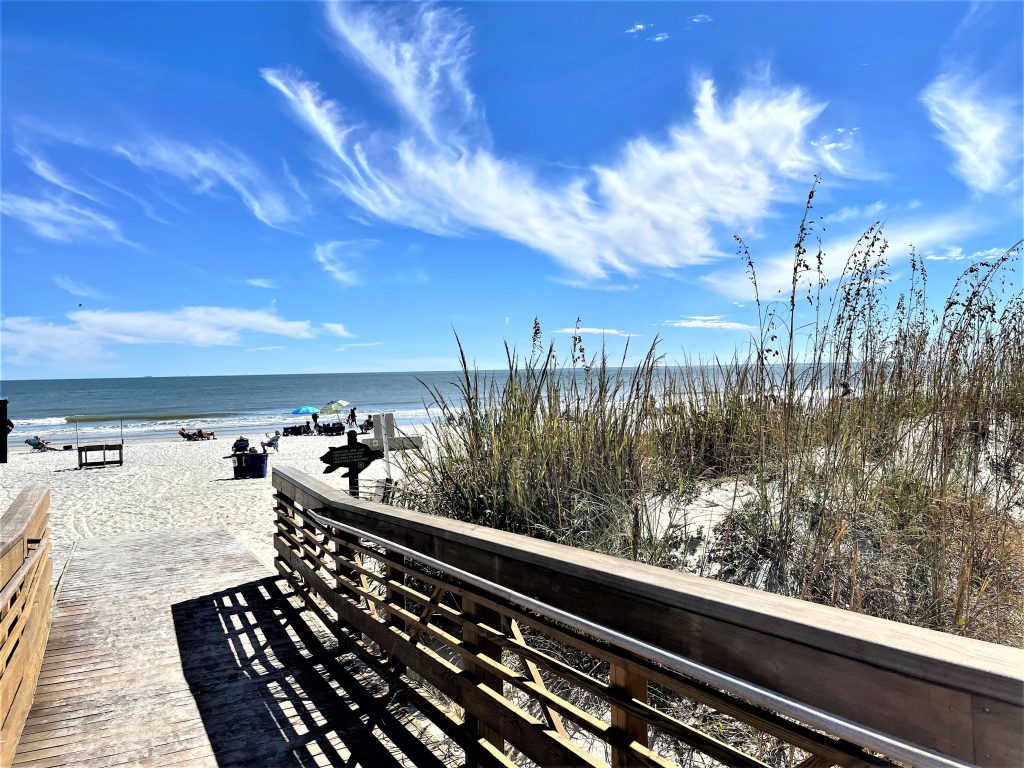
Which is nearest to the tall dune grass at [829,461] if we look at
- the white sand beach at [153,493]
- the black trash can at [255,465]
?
the white sand beach at [153,493]

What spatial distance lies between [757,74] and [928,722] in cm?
430

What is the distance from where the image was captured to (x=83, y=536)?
7617 millimetres

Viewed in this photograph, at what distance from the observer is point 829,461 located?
2.72m

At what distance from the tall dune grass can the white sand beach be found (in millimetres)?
1913

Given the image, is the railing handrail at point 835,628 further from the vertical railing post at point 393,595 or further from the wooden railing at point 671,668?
the vertical railing post at point 393,595

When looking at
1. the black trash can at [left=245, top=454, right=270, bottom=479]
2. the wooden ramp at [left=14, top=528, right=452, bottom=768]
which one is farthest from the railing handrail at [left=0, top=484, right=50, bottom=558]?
the black trash can at [left=245, top=454, right=270, bottom=479]

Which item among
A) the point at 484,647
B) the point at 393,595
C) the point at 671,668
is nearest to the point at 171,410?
the point at 393,595

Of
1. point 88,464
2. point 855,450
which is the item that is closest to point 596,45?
point 855,450

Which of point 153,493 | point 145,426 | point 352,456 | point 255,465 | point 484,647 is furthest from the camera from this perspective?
point 145,426

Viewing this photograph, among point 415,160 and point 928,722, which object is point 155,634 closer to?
point 928,722

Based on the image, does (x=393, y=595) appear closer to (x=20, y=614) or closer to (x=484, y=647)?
(x=484, y=647)

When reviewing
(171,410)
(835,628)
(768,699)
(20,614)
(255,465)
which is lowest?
(255,465)

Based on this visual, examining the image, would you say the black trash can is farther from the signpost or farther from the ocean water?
the signpost

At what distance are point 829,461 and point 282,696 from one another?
2.96m
